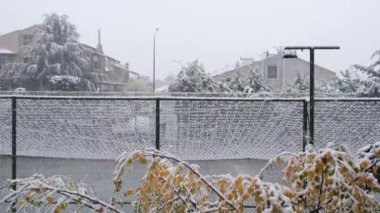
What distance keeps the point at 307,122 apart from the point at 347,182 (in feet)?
7.63

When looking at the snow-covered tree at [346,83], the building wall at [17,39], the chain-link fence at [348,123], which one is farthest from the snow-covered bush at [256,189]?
the building wall at [17,39]

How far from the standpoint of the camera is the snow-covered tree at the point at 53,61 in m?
17.1

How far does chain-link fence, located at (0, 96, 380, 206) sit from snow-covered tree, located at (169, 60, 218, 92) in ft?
28.0

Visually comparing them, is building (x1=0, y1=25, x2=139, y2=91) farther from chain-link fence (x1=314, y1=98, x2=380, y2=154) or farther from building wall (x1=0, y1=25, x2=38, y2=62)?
chain-link fence (x1=314, y1=98, x2=380, y2=154)

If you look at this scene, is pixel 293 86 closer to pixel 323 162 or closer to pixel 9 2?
pixel 9 2

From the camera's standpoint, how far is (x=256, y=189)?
1049mm

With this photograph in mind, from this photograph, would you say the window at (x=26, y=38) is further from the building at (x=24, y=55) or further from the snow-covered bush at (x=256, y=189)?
the snow-covered bush at (x=256, y=189)

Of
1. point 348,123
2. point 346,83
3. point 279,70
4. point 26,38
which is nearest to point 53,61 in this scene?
point 26,38

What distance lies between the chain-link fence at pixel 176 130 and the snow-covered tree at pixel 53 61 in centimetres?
1302

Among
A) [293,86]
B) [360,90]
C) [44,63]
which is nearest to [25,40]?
[44,63]

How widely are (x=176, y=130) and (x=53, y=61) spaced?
1493 cm

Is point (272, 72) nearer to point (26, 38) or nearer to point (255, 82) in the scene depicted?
point (255, 82)

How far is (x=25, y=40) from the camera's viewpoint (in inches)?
832

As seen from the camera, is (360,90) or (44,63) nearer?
(360,90)
